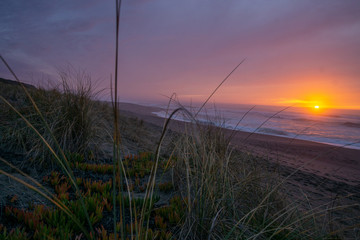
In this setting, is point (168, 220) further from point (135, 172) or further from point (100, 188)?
point (135, 172)

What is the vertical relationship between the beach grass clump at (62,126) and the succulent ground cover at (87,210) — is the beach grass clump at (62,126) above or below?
above

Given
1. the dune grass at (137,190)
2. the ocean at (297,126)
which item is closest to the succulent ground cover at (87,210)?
the dune grass at (137,190)

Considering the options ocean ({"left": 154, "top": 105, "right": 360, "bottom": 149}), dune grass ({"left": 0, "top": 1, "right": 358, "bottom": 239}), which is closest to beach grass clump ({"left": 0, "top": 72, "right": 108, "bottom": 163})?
dune grass ({"left": 0, "top": 1, "right": 358, "bottom": 239})

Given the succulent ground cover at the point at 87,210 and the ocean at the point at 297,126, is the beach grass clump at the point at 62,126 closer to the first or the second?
Answer: the succulent ground cover at the point at 87,210

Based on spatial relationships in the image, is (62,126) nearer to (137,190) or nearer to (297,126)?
(137,190)

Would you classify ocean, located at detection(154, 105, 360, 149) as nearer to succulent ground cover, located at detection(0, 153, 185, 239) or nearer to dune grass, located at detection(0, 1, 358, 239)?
dune grass, located at detection(0, 1, 358, 239)

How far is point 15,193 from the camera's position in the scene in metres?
2.15

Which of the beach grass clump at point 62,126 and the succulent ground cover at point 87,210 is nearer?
the succulent ground cover at point 87,210

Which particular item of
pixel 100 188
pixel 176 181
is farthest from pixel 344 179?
pixel 100 188

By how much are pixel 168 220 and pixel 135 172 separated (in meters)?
1.34

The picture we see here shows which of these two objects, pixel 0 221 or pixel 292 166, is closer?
pixel 0 221

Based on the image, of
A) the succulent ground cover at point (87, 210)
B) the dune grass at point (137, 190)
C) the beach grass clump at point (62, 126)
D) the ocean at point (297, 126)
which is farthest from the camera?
the ocean at point (297, 126)

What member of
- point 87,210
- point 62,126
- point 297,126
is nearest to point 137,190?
point 87,210

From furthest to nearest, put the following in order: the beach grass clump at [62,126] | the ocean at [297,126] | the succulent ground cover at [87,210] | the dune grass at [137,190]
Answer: the ocean at [297,126], the beach grass clump at [62,126], the succulent ground cover at [87,210], the dune grass at [137,190]
